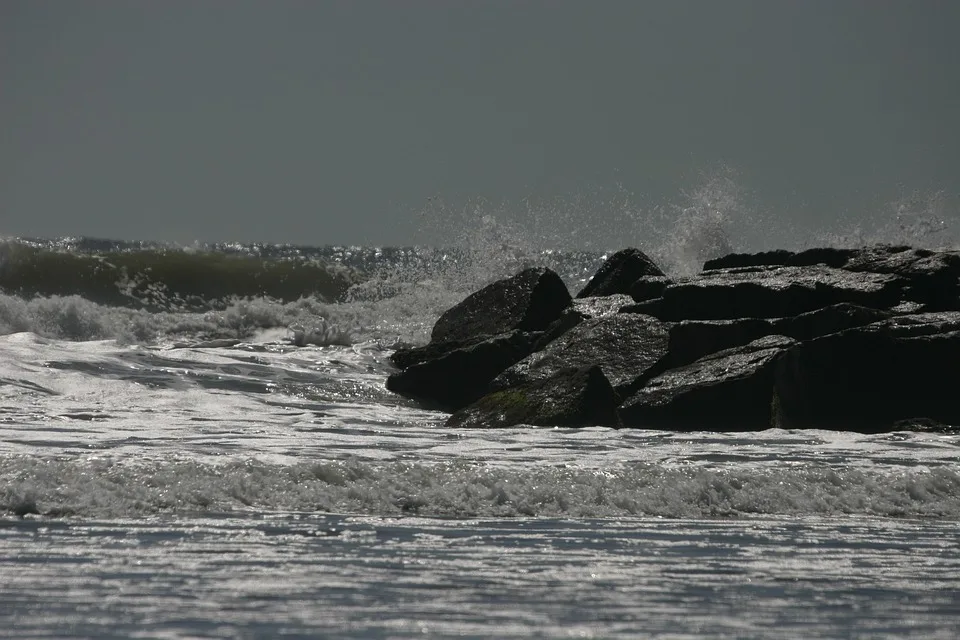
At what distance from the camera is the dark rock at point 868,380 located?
28.7ft

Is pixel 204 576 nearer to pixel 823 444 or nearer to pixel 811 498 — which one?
pixel 811 498

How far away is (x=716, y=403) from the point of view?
8750mm

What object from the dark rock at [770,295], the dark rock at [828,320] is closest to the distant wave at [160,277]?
the dark rock at [770,295]

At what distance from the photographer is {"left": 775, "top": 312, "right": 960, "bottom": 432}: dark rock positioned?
28.7 ft

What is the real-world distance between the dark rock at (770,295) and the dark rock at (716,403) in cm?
191

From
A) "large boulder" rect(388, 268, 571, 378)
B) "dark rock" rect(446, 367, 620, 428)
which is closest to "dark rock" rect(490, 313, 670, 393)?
"dark rock" rect(446, 367, 620, 428)

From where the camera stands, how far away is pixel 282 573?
4355 millimetres

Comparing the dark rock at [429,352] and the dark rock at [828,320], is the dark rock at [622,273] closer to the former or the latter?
the dark rock at [429,352]

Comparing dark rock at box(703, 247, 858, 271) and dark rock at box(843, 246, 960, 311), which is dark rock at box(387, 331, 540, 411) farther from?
dark rock at box(843, 246, 960, 311)

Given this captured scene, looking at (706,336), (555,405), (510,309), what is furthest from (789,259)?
(555,405)

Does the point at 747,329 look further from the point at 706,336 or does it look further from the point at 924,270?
the point at 924,270

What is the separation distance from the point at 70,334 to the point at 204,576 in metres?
13.3

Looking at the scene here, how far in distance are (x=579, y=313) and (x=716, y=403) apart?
2861 millimetres

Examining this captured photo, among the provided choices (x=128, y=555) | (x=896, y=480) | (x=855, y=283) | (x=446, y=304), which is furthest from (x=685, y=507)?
(x=446, y=304)
